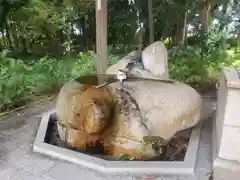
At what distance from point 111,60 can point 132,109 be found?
330 centimetres

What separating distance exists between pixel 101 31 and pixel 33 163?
6.99 ft

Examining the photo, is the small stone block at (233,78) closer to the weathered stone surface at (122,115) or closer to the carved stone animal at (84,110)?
the weathered stone surface at (122,115)

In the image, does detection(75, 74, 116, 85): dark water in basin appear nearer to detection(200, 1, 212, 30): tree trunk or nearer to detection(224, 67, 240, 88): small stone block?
detection(224, 67, 240, 88): small stone block

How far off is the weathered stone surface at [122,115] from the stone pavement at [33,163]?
330 mm

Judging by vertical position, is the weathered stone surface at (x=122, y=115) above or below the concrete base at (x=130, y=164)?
above

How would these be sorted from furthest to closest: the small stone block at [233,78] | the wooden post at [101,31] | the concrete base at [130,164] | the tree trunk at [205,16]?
the tree trunk at [205,16], the wooden post at [101,31], the concrete base at [130,164], the small stone block at [233,78]

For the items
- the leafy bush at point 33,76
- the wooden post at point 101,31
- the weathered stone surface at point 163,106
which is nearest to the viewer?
the weathered stone surface at point 163,106

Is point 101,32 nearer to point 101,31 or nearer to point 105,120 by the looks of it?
point 101,31

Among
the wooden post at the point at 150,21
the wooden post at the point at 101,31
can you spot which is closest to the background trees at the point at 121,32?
the wooden post at the point at 150,21

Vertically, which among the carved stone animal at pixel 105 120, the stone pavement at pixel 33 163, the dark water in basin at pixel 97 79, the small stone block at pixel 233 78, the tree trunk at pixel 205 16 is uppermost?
the tree trunk at pixel 205 16

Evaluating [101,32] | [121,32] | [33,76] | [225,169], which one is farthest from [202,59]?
[225,169]

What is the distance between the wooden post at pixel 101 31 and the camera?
3.84 m

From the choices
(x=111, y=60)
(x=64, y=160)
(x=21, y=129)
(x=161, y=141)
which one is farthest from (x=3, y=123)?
(x=111, y=60)

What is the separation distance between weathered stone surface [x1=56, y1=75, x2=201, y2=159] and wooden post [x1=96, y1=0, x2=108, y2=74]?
1.44 metres
